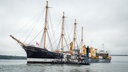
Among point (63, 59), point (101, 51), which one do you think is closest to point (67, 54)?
point (63, 59)

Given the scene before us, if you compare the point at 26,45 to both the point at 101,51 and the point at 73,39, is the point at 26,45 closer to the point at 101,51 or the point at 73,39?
the point at 73,39

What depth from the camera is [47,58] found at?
312 ft

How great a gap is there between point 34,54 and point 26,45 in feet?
15.4

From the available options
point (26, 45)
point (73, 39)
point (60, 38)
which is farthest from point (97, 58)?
point (26, 45)

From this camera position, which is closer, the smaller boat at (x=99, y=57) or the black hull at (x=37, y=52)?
the black hull at (x=37, y=52)

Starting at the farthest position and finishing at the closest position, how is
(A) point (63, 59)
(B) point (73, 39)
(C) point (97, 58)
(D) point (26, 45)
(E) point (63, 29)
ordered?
(C) point (97, 58)
(B) point (73, 39)
(E) point (63, 29)
(A) point (63, 59)
(D) point (26, 45)

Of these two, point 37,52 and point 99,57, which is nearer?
point 37,52

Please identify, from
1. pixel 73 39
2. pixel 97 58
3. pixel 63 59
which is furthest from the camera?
pixel 97 58

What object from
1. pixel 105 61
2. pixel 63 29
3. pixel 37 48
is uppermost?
pixel 63 29

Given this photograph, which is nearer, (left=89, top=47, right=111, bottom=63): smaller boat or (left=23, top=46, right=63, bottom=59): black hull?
(left=23, top=46, right=63, bottom=59): black hull

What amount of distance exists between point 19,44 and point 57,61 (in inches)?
662

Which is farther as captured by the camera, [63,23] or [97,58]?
[97,58]

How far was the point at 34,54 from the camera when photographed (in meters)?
91.0

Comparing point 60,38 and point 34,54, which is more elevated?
point 60,38
